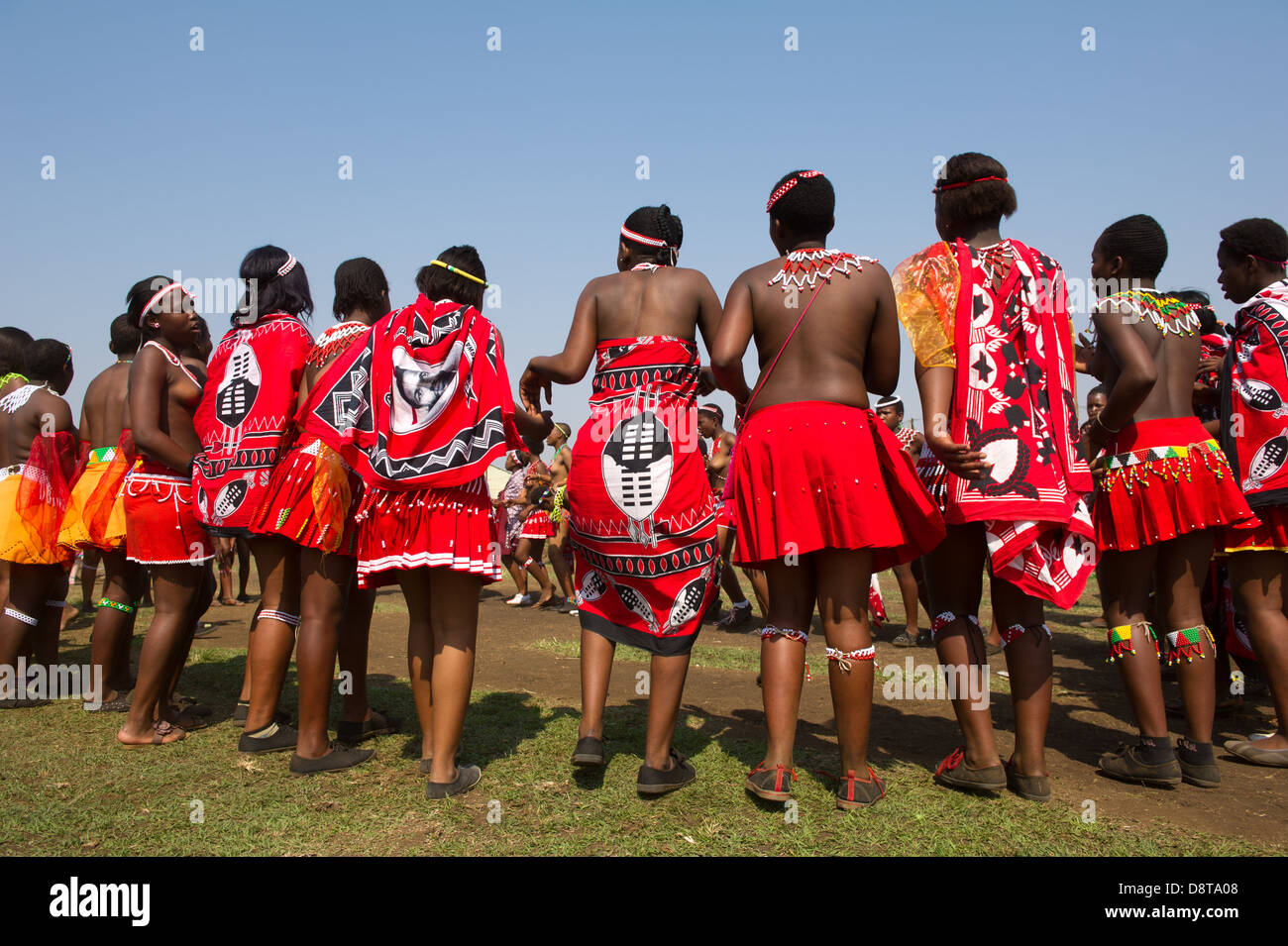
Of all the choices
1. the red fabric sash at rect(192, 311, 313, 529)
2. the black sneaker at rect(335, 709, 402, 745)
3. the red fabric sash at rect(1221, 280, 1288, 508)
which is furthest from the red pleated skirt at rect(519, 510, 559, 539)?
the red fabric sash at rect(1221, 280, 1288, 508)

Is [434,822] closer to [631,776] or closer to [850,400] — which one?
[631,776]

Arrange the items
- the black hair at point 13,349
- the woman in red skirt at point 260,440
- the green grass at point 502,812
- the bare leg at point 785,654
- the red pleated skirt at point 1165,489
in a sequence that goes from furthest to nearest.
→ the black hair at point 13,349
the woman in red skirt at point 260,440
the red pleated skirt at point 1165,489
the bare leg at point 785,654
the green grass at point 502,812

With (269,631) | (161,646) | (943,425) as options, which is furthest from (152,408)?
(943,425)

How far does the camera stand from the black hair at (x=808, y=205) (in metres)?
3.46

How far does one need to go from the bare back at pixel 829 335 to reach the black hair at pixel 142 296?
10.5ft

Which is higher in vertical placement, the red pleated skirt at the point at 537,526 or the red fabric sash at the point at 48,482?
the red fabric sash at the point at 48,482

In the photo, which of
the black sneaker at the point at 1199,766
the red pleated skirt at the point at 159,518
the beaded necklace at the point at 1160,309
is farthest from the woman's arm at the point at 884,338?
the red pleated skirt at the point at 159,518

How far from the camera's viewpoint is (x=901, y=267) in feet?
11.6

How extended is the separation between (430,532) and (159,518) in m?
1.88

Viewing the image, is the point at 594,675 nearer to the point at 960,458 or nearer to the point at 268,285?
the point at 960,458

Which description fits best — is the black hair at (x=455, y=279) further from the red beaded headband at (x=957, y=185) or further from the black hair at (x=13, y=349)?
the black hair at (x=13, y=349)

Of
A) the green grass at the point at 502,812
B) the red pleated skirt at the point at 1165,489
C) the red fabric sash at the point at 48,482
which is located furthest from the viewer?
the red fabric sash at the point at 48,482

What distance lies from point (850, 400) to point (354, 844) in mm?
2328

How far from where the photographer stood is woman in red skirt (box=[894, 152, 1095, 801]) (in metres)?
3.27
